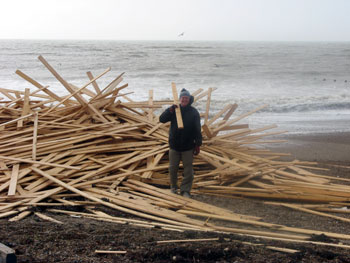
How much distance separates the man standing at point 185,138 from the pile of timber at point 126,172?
0.25 metres

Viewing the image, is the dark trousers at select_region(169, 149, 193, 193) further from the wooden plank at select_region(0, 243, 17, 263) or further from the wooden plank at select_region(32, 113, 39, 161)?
the wooden plank at select_region(0, 243, 17, 263)

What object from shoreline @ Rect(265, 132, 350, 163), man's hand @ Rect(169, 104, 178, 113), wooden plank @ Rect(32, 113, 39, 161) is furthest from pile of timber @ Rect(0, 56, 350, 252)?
shoreline @ Rect(265, 132, 350, 163)

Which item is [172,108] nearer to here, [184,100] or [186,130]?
[184,100]

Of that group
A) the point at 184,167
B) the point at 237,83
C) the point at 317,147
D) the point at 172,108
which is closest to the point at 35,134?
the point at 172,108

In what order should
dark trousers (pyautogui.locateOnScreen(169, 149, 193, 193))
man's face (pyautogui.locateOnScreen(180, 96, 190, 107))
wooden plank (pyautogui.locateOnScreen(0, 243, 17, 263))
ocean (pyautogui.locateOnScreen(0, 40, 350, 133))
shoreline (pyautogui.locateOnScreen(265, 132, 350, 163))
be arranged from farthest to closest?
1. ocean (pyautogui.locateOnScreen(0, 40, 350, 133))
2. shoreline (pyautogui.locateOnScreen(265, 132, 350, 163))
3. dark trousers (pyautogui.locateOnScreen(169, 149, 193, 193))
4. man's face (pyautogui.locateOnScreen(180, 96, 190, 107))
5. wooden plank (pyautogui.locateOnScreen(0, 243, 17, 263))

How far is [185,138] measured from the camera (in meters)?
5.68

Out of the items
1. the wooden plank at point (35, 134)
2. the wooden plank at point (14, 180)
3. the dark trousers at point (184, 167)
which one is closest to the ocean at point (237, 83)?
the dark trousers at point (184, 167)

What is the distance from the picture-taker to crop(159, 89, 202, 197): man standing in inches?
221

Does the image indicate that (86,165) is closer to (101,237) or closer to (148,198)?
(148,198)

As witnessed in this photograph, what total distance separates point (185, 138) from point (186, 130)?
0.12m

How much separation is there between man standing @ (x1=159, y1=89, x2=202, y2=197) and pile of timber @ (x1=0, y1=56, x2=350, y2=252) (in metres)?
0.25

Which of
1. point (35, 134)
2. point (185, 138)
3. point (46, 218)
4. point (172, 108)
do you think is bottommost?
point (46, 218)

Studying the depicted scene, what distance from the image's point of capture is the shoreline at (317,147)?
866 centimetres

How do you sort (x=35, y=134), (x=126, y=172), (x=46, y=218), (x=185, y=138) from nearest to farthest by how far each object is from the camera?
(x=46, y=218), (x=185, y=138), (x=126, y=172), (x=35, y=134)
